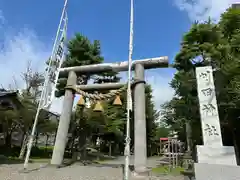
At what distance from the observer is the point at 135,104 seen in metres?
8.70

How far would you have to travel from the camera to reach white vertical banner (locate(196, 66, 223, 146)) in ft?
19.6

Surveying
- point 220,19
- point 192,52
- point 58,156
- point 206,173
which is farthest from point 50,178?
point 220,19

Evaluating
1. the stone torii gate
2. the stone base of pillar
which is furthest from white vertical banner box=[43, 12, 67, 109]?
the stone base of pillar

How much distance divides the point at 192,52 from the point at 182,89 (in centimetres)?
247

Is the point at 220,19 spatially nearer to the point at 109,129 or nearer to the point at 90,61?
the point at 90,61

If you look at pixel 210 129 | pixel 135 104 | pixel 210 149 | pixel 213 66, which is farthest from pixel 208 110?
pixel 213 66

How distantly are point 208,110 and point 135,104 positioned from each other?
319 cm

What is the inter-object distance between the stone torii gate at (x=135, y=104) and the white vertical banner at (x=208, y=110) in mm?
2572

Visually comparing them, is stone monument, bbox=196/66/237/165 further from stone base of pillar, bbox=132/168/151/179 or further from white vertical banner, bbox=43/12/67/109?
white vertical banner, bbox=43/12/67/109

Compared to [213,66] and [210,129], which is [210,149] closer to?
[210,129]

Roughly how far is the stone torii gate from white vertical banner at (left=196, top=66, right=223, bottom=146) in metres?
2.57

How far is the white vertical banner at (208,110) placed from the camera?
19.6 feet

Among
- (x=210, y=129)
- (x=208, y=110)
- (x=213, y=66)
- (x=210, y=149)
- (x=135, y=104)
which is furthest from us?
(x=213, y=66)

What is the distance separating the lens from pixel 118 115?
17.6 meters
